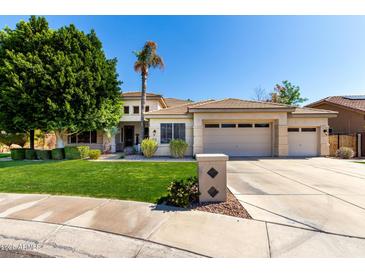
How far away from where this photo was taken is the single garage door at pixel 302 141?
48.0 feet

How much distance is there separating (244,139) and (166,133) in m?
6.10

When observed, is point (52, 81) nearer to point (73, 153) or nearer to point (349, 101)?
point (73, 153)

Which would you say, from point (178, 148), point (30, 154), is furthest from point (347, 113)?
point (30, 154)

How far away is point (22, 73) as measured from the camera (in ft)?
38.3

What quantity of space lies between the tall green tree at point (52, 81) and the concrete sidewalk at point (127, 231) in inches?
378

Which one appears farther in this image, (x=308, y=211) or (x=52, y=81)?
(x=52, y=81)

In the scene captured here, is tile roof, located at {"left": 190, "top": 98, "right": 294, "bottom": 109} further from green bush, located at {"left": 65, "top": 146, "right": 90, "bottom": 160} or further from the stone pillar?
the stone pillar

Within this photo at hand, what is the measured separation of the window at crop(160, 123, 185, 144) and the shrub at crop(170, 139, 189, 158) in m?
0.86

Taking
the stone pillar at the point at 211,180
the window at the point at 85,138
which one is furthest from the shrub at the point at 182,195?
the window at the point at 85,138

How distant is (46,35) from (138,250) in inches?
616

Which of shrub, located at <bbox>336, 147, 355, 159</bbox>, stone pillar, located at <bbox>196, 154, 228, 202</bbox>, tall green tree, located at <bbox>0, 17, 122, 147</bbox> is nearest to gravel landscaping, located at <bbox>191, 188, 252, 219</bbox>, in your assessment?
stone pillar, located at <bbox>196, 154, 228, 202</bbox>

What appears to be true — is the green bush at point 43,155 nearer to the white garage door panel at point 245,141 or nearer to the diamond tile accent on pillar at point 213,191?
the white garage door panel at point 245,141

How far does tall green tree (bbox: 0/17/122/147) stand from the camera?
39.1ft

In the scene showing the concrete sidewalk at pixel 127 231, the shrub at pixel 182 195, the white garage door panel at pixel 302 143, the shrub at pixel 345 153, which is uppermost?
the white garage door panel at pixel 302 143
